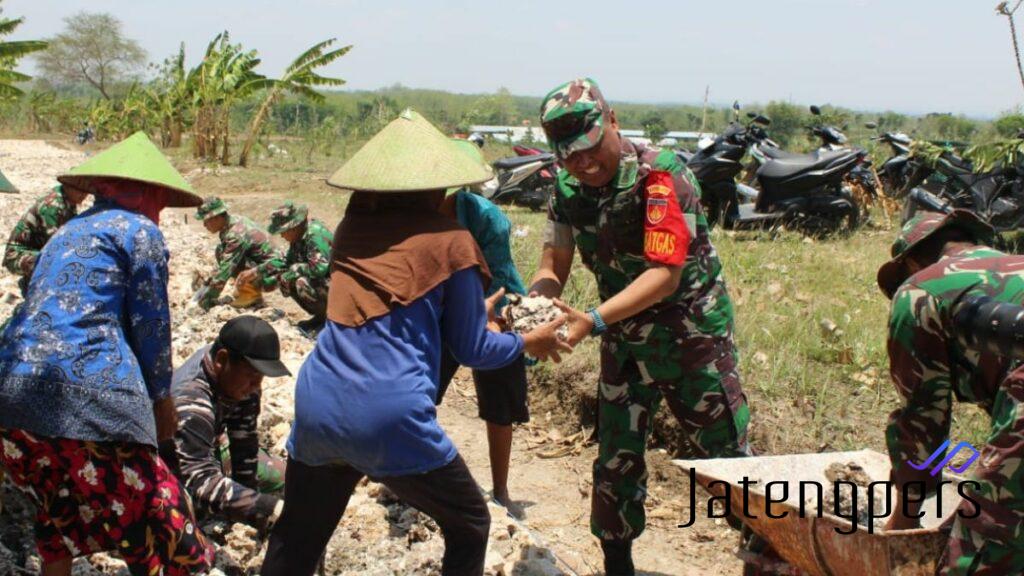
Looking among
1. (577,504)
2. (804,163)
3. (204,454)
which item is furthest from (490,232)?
(804,163)

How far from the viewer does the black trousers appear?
95.2 inches

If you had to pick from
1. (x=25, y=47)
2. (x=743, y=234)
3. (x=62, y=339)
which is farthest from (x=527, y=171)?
(x=25, y=47)

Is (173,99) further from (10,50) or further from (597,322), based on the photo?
(597,322)

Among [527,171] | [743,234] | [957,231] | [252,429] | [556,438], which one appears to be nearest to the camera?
[957,231]

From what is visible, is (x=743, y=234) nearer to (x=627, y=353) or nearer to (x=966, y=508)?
(x=627, y=353)

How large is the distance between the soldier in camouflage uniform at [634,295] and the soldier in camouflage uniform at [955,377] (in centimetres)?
70

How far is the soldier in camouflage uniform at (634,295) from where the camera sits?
284 centimetres

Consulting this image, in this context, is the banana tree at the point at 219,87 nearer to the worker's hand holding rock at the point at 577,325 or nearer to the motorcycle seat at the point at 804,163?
the motorcycle seat at the point at 804,163

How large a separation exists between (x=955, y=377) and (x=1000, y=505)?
40 centimetres

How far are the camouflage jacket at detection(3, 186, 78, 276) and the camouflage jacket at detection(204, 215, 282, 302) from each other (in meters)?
1.57

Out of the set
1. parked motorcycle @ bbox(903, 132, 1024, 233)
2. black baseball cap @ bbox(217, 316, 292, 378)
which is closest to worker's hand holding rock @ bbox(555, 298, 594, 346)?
black baseball cap @ bbox(217, 316, 292, 378)

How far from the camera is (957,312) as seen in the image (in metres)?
1.96

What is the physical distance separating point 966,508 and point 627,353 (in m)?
1.35

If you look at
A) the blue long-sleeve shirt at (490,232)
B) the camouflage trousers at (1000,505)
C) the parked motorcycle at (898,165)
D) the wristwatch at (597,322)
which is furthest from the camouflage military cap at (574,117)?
the parked motorcycle at (898,165)
